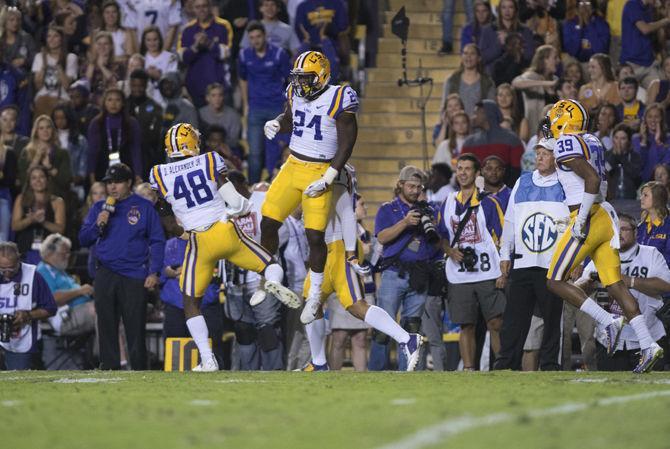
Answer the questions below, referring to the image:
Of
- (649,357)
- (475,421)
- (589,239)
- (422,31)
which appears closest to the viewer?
(475,421)

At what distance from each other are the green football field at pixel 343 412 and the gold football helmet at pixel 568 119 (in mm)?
1985

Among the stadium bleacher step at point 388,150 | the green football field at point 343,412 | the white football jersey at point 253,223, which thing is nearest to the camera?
the green football field at point 343,412

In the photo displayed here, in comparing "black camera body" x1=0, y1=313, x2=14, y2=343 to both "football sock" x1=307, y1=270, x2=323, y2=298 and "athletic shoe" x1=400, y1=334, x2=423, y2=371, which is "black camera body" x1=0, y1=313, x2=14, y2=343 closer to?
"football sock" x1=307, y1=270, x2=323, y2=298

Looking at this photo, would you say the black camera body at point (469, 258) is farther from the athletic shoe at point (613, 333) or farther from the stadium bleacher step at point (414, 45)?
the stadium bleacher step at point (414, 45)

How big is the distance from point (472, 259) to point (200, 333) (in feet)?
8.47

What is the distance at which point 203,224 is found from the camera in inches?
386

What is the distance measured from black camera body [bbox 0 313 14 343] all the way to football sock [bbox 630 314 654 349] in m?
5.30

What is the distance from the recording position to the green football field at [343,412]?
496cm

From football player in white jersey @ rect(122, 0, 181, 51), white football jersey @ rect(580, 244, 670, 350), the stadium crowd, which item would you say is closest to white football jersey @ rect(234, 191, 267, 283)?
the stadium crowd

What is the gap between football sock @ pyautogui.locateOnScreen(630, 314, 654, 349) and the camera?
8.81 metres

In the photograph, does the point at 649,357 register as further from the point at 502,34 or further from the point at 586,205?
the point at 502,34

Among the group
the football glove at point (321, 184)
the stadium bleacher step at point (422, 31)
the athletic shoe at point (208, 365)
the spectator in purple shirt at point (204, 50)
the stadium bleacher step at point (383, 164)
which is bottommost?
the athletic shoe at point (208, 365)

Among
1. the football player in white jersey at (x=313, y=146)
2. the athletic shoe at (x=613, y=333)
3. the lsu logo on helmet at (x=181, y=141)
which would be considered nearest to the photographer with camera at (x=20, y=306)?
the lsu logo on helmet at (x=181, y=141)

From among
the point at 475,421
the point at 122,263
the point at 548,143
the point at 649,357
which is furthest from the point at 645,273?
the point at 475,421
